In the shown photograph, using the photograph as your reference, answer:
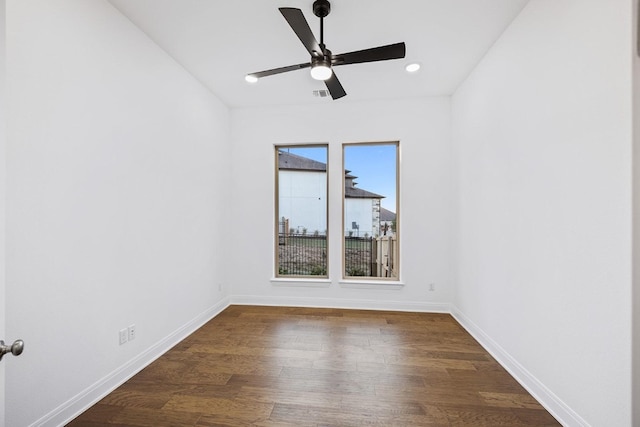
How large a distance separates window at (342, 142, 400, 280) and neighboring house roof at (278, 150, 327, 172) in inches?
15.7

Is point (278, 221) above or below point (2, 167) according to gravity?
below

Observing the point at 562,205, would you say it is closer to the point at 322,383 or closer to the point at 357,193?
the point at 322,383

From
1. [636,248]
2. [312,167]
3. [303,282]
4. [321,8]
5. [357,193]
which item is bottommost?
[303,282]

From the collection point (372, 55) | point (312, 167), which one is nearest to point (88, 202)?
point (372, 55)

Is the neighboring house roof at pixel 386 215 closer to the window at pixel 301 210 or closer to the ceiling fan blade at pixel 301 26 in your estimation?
the window at pixel 301 210

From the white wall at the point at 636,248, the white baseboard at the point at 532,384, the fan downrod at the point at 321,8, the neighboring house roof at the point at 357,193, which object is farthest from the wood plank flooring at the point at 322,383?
the fan downrod at the point at 321,8

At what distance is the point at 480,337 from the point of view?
2.88 metres

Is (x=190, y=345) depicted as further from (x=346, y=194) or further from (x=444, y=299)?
(x=444, y=299)

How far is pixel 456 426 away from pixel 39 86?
10.3ft

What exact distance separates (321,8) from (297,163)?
2.27m

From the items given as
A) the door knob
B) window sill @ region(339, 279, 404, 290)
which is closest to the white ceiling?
the door knob

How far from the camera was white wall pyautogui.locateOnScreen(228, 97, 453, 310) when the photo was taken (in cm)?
377

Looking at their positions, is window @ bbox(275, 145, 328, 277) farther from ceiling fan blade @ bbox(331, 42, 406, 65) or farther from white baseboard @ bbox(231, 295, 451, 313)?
ceiling fan blade @ bbox(331, 42, 406, 65)

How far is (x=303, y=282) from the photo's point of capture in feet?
13.1
